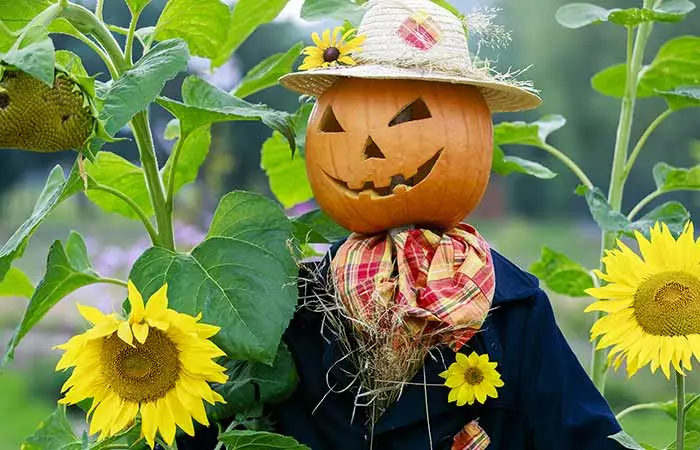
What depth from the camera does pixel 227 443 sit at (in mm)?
890

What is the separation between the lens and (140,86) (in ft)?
→ 2.64

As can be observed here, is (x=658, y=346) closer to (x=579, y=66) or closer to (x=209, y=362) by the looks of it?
(x=209, y=362)

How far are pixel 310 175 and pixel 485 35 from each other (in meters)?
0.21

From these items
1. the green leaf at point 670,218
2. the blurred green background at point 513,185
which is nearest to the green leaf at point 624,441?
the green leaf at point 670,218

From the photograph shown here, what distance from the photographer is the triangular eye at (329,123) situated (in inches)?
36.3

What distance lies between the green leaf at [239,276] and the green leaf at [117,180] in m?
0.19

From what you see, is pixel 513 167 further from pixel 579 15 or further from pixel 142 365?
pixel 142 365

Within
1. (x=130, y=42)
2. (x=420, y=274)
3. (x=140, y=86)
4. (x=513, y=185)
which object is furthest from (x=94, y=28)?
(x=513, y=185)

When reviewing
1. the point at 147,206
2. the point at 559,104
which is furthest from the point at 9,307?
the point at 559,104

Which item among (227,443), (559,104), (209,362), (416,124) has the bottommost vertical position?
(559,104)

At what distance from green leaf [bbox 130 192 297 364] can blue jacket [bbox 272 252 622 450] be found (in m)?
0.07

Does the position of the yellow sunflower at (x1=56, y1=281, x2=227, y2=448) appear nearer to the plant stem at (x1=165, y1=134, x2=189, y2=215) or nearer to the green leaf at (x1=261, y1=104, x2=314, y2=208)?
the plant stem at (x1=165, y1=134, x2=189, y2=215)

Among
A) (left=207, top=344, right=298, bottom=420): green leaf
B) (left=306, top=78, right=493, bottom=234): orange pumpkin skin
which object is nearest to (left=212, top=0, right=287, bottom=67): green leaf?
(left=306, top=78, right=493, bottom=234): orange pumpkin skin

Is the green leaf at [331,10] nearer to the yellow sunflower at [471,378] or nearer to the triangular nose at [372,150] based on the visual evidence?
the triangular nose at [372,150]
